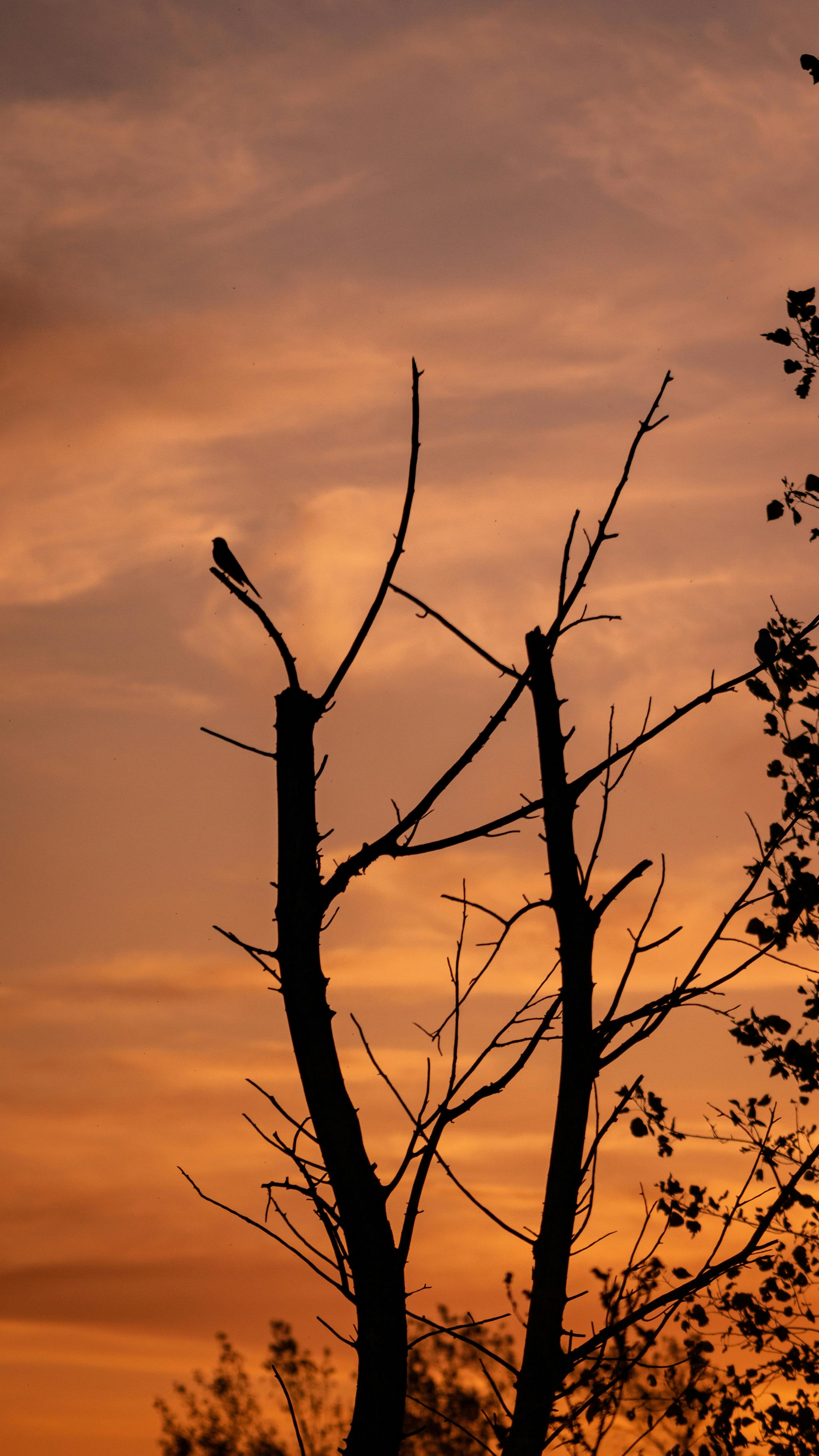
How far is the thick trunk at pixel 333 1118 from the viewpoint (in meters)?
3.24

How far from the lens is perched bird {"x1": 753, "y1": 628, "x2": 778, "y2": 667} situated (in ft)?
24.9

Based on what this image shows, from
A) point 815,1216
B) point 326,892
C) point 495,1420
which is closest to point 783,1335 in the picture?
point 815,1216

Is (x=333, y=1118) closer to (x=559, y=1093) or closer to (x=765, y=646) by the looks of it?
(x=559, y=1093)

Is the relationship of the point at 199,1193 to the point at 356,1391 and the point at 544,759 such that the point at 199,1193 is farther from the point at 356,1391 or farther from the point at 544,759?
the point at 544,759

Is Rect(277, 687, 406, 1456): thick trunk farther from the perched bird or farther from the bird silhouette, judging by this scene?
the perched bird

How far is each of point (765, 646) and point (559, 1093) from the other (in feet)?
16.8

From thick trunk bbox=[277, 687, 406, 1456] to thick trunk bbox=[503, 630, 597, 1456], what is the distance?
360mm

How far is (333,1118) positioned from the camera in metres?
3.37

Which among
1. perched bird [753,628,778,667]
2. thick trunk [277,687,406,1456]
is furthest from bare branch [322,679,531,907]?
perched bird [753,628,778,667]

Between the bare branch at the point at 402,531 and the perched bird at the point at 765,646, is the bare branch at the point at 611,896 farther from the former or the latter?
the perched bird at the point at 765,646

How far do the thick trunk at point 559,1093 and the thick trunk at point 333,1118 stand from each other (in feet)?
1.18

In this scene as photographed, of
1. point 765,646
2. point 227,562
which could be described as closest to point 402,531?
point 227,562

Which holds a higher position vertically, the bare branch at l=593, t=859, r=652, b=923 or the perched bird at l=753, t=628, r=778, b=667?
the perched bird at l=753, t=628, r=778, b=667

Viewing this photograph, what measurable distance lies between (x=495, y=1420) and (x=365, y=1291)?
1.74ft
